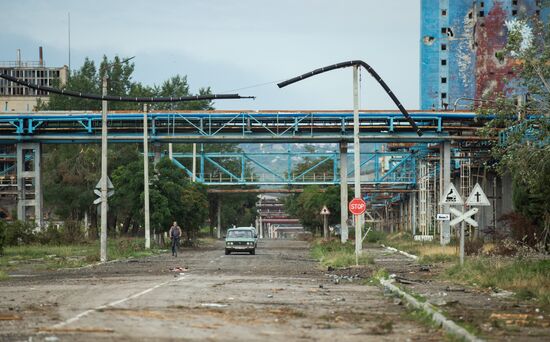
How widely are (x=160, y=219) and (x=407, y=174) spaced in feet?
174

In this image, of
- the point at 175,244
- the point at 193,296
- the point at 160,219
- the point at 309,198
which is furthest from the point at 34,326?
the point at 309,198

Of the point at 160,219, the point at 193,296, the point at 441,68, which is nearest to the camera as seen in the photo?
the point at 193,296

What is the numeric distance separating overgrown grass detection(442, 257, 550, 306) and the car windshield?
2873 cm

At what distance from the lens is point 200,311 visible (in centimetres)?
1677

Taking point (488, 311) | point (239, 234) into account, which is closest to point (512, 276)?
point (488, 311)

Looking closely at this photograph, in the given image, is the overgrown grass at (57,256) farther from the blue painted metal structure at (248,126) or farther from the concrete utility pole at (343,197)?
the blue painted metal structure at (248,126)

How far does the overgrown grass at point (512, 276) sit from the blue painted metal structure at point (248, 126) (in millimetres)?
41121

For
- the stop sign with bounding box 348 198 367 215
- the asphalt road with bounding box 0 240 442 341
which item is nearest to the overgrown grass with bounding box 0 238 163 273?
the stop sign with bounding box 348 198 367 215

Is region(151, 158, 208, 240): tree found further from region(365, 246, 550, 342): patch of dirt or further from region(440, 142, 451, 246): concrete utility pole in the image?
region(365, 246, 550, 342): patch of dirt

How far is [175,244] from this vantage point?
5259 centimetres

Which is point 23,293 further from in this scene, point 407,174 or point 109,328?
point 407,174

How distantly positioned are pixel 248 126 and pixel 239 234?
50.2ft

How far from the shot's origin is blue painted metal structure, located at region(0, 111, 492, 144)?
7144 centimetres

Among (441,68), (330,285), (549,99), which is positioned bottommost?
(330,285)
